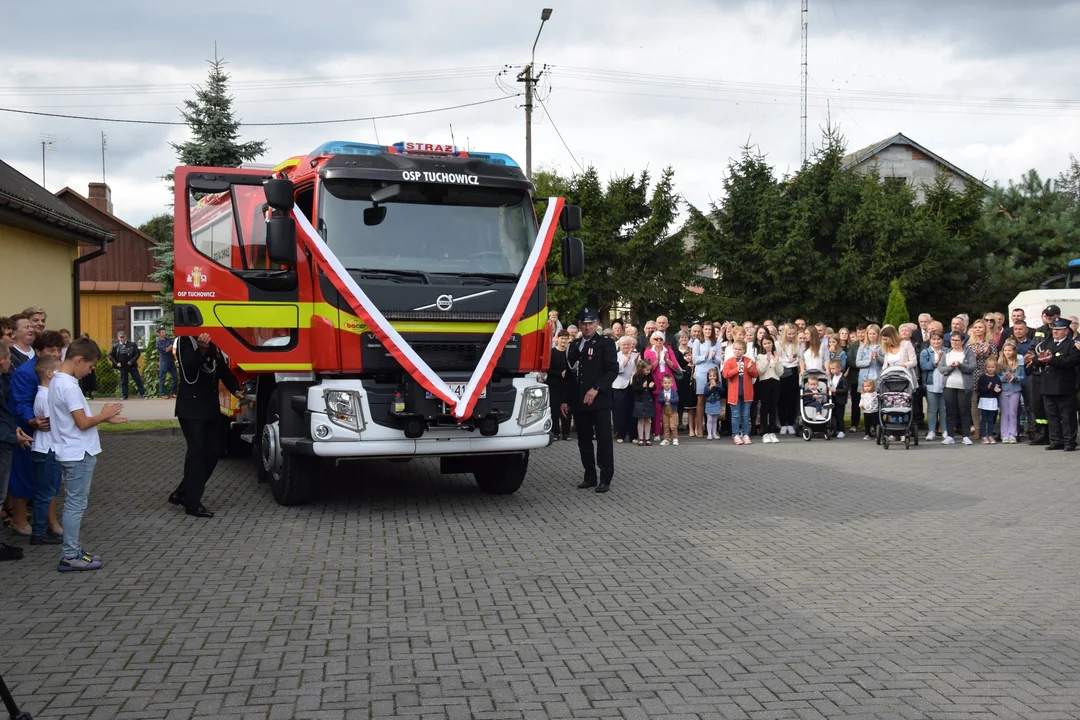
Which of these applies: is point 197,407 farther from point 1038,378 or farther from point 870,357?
point 1038,378

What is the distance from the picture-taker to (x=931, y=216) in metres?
33.3

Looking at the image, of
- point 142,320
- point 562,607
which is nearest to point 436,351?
point 562,607

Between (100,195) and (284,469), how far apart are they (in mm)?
41144

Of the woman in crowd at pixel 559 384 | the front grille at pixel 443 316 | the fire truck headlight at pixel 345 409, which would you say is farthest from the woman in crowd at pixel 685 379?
the fire truck headlight at pixel 345 409

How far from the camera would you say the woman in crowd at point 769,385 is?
17.2m

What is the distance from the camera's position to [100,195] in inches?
1844

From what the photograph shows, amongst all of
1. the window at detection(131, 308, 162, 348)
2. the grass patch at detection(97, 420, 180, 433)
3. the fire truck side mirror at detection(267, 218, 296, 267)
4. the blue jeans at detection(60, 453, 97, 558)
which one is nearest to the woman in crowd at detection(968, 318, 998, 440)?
the fire truck side mirror at detection(267, 218, 296, 267)

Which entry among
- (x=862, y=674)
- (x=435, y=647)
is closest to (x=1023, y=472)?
(x=862, y=674)

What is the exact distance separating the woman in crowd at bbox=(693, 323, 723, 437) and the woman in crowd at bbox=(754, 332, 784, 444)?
2.32ft

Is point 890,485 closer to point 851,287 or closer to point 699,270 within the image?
point 851,287

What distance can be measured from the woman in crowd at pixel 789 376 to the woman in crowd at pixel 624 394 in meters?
2.70

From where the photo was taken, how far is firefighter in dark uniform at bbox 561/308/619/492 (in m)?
11.6

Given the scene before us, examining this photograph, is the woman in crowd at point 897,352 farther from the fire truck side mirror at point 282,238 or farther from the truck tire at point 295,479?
the fire truck side mirror at point 282,238

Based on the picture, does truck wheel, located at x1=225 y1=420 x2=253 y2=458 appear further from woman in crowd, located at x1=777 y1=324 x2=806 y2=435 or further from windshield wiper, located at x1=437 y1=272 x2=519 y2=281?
woman in crowd, located at x1=777 y1=324 x2=806 y2=435
